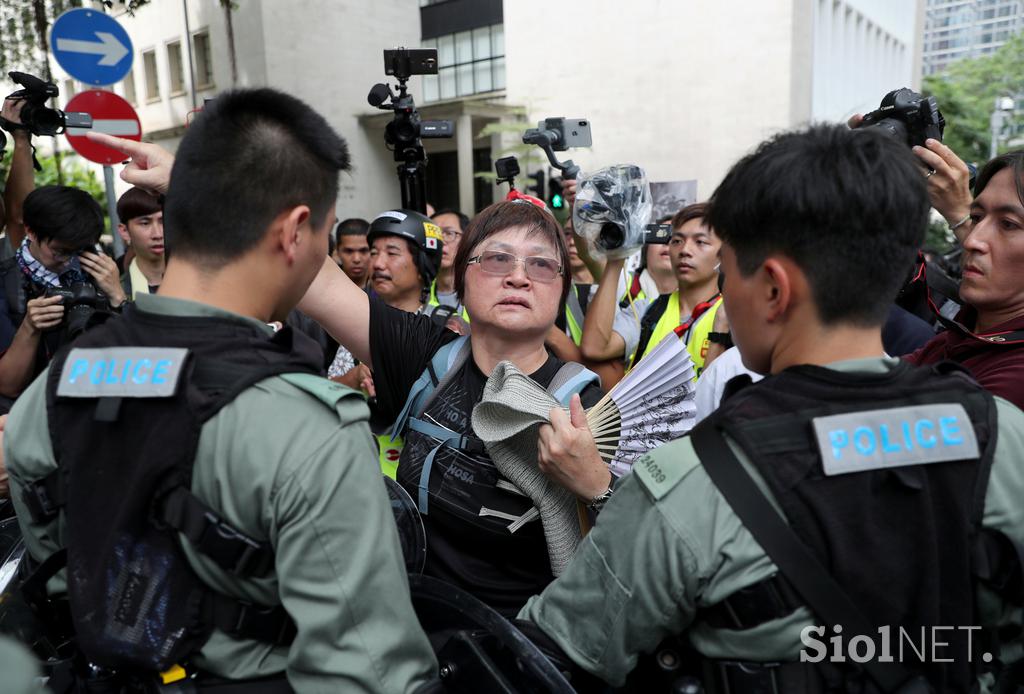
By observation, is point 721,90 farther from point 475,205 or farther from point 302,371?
point 302,371

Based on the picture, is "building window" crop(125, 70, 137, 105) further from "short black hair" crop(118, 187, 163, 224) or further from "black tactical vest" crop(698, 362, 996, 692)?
"black tactical vest" crop(698, 362, 996, 692)

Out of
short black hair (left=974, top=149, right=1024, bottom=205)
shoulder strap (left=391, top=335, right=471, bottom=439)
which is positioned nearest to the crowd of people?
shoulder strap (left=391, top=335, right=471, bottom=439)

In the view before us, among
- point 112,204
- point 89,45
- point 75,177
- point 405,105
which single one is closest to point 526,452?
point 405,105

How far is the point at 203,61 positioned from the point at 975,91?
28.3m

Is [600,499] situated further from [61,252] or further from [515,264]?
A: [61,252]

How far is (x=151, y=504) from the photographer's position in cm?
118

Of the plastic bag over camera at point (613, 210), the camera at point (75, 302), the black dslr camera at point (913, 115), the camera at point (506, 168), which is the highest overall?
the black dslr camera at point (913, 115)

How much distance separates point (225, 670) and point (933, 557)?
115 centimetres

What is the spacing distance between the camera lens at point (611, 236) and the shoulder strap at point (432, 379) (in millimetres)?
1311

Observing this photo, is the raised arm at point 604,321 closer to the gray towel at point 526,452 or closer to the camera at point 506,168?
the camera at point 506,168

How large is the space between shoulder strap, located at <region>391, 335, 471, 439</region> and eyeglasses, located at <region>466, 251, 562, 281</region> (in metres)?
0.25

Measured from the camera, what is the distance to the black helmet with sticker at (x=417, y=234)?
402 centimetres

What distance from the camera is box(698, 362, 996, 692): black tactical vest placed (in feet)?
3.82

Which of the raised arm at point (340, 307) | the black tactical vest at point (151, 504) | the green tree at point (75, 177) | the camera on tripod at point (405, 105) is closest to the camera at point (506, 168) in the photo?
the camera on tripod at point (405, 105)
